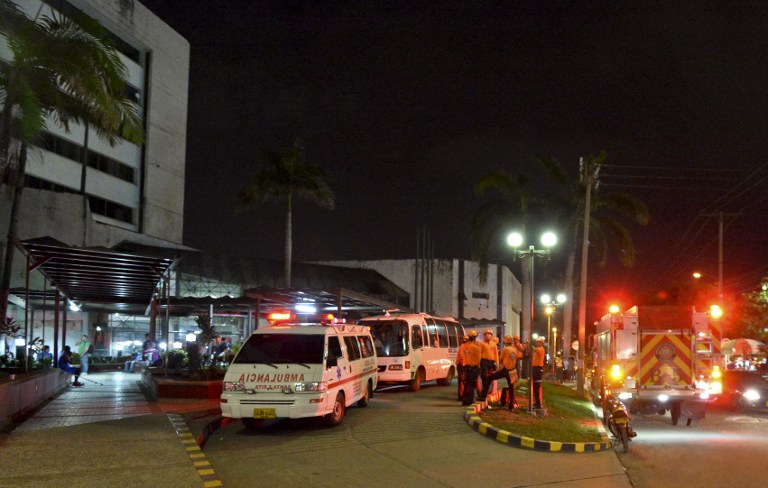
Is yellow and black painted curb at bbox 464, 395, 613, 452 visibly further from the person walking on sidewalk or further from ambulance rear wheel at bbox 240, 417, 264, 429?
the person walking on sidewalk

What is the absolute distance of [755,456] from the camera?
1173 cm

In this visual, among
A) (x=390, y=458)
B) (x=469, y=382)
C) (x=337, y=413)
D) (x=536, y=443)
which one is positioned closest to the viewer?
(x=390, y=458)

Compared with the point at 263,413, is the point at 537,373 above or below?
above

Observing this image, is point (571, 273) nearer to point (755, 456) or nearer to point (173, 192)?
point (755, 456)

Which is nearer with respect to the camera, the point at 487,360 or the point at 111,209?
the point at 487,360

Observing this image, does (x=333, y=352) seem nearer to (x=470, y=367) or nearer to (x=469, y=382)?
(x=470, y=367)

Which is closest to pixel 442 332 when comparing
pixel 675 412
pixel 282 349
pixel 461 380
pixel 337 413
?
pixel 461 380

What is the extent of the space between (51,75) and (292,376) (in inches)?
338

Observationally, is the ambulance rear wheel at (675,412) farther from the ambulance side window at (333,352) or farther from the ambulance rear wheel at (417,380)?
the ambulance rear wheel at (417,380)

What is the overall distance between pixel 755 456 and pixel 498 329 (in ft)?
159

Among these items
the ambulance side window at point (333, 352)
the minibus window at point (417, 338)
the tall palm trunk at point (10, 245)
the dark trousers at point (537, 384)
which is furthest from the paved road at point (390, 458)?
the tall palm trunk at point (10, 245)

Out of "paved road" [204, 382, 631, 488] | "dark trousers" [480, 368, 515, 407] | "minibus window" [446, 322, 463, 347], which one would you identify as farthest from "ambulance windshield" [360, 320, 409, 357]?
"paved road" [204, 382, 631, 488]

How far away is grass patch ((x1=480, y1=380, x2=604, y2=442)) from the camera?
12776mm

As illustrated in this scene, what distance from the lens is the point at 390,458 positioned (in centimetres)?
1110
